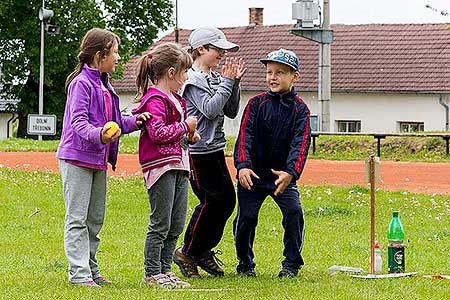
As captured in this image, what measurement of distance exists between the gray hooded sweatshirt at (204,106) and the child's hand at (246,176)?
0.29 metres

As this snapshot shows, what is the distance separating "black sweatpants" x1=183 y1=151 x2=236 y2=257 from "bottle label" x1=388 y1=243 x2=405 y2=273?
1287 millimetres

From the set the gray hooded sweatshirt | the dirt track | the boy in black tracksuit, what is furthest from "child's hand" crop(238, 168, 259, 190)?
the dirt track

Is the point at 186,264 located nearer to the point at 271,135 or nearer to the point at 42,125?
the point at 271,135

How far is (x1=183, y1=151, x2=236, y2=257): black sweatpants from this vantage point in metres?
8.82

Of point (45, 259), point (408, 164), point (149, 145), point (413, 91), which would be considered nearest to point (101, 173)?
point (149, 145)

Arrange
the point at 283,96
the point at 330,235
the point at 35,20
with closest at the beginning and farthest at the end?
the point at 283,96
the point at 330,235
the point at 35,20

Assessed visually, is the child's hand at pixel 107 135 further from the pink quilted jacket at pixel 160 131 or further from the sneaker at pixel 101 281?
the sneaker at pixel 101 281

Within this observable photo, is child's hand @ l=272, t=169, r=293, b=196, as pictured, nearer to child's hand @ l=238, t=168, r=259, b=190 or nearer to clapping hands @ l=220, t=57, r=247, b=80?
child's hand @ l=238, t=168, r=259, b=190

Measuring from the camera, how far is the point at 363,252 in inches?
432

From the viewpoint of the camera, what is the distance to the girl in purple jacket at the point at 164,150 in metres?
8.16

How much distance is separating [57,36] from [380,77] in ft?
50.1

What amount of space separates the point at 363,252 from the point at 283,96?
2.66 metres

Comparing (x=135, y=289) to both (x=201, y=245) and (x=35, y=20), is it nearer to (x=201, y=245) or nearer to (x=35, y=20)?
(x=201, y=245)

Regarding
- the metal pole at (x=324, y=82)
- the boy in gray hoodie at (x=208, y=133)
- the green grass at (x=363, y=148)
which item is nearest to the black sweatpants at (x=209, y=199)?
the boy in gray hoodie at (x=208, y=133)
